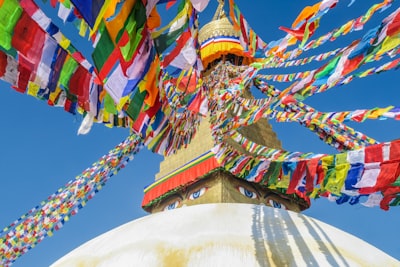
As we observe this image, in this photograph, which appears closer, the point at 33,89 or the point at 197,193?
the point at 33,89

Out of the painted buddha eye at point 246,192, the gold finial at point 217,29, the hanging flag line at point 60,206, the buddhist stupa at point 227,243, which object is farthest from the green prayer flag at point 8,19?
the gold finial at point 217,29

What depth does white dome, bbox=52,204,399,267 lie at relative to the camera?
382 cm

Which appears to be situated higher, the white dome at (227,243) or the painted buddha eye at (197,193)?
the painted buddha eye at (197,193)

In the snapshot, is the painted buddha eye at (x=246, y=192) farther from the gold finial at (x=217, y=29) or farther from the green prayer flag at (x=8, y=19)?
the green prayer flag at (x=8, y=19)

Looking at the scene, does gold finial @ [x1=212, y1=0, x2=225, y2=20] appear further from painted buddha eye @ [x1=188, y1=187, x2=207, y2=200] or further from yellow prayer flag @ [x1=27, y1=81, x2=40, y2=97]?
yellow prayer flag @ [x1=27, y1=81, x2=40, y2=97]

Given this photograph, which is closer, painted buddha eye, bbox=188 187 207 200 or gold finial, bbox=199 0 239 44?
painted buddha eye, bbox=188 187 207 200

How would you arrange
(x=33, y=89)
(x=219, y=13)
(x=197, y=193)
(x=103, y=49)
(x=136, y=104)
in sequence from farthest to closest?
(x=219, y=13) → (x=197, y=193) → (x=136, y=104) → (x=33, y=89) → (x=103, y=49)

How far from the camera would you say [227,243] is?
3.97 meters

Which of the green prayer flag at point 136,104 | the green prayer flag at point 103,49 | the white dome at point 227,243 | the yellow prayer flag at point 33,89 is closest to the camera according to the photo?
the green prayer flag at point 103,49

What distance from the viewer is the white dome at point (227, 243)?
3.82 m

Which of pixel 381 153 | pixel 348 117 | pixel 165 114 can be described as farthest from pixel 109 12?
pixel 381 153

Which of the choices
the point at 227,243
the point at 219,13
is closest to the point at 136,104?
the point at 227,243

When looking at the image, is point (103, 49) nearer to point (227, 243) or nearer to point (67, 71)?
point (67, 71)

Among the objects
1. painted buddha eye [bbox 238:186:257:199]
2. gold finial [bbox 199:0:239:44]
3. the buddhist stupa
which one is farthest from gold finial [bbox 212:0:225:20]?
the buddhist stupa
